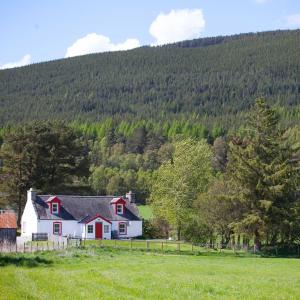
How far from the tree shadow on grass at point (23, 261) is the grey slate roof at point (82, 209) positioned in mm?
22791

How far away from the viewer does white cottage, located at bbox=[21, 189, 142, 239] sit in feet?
198

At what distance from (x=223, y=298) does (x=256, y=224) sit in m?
31.1

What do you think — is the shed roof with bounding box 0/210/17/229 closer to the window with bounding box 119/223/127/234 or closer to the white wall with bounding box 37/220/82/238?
the white wall with bounding box 37/220/82/238

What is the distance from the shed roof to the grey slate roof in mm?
4737

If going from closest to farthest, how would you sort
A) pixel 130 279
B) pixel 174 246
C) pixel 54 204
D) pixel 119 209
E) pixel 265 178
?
1. pixel 130 279
2. pixel 265 178
3. pixel 174 246
4. pixel 54 204
5. pixel 119 209

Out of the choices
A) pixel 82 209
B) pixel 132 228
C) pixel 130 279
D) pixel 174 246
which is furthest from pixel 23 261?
pixel 132 228

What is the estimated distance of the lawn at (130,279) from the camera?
2245 centimetres

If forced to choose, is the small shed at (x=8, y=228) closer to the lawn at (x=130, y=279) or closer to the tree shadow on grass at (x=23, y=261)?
the lawn at (x=130, y=279)

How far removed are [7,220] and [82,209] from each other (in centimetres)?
937

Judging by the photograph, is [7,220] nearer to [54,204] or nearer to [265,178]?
[54,204]

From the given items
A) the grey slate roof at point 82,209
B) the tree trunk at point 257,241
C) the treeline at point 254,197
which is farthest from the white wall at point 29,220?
the tree trunk at point 257,241

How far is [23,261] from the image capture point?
1390 inches

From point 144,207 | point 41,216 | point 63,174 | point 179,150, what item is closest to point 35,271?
point 41,216

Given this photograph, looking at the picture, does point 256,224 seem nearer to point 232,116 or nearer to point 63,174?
point 63,174
